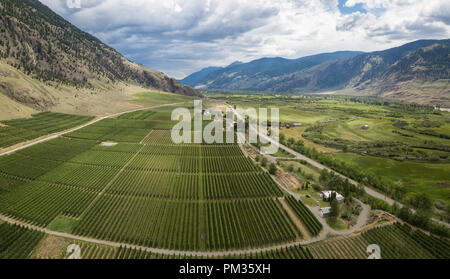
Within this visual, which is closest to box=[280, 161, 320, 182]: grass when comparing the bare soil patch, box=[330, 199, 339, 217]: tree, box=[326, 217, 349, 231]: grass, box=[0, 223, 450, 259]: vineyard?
box=[330, 199, 339, 217]: tree

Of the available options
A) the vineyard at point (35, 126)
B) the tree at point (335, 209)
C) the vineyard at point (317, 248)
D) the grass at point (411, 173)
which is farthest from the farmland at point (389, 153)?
the vineyard at point (35, 126)

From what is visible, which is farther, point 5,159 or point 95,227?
point 5,159

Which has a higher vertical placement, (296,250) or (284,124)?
(284,124)

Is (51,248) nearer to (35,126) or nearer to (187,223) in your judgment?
(187,223)

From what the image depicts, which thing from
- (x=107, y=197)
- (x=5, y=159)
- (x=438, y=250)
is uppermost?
(x=5, y=159)
